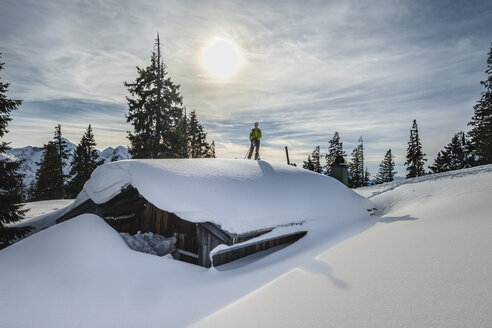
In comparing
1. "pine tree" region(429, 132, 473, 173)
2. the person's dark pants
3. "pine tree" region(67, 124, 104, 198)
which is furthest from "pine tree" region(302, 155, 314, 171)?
"pine tree" region(67, 124, 104, 198)

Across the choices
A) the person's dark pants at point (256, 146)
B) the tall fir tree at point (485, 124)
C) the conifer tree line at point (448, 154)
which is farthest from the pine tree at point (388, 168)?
the person's dark pants at point (256, 146)

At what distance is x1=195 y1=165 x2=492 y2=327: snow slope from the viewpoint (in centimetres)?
196

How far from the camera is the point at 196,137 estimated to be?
1276 inches

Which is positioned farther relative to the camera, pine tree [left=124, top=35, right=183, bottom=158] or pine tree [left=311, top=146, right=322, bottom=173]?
pine tree [left=311, top=146, right=322, bottom=173]

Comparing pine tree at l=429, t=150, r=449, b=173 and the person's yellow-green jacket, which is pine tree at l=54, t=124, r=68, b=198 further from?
pine tree at l=429, t=150, r=449, b=173

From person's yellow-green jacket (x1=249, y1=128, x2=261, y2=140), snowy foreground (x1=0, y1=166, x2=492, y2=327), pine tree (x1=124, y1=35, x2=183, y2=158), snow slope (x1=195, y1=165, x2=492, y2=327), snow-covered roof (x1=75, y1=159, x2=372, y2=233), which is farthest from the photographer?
pine tree (x1=124, y1=35, x2=183, y2=158)

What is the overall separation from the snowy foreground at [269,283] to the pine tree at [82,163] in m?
26.5

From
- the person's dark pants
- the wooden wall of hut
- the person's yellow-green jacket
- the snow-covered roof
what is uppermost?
the person's yellow-green jacket

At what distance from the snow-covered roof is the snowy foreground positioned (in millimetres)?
1073

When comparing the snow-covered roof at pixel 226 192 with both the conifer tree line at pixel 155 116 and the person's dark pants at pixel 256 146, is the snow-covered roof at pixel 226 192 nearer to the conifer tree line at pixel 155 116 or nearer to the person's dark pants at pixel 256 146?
the person's dark pants at pixel 256 146

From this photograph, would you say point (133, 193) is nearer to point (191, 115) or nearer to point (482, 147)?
point (191, 115)

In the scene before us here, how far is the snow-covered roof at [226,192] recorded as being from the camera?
5242 mm

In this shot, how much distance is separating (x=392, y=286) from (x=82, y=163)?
3280 cm

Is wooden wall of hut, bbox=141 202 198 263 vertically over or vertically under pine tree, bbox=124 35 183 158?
under
